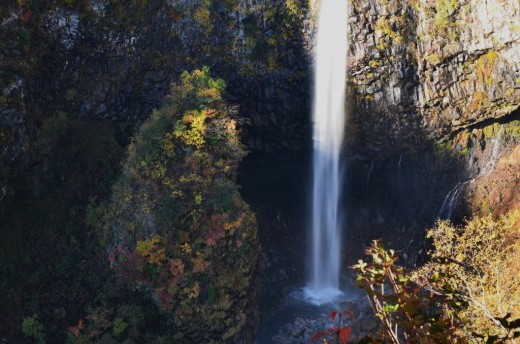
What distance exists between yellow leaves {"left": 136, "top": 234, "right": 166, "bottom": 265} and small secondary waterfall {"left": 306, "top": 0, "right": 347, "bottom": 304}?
30.7 ft

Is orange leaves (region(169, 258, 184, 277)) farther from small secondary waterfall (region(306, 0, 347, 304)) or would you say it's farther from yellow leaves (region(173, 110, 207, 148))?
small secondary waterfall (region(306, 0, 347, 304))

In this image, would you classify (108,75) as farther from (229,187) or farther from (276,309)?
(276,309)

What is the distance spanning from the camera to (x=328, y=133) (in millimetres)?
22422

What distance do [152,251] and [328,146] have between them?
10.6m

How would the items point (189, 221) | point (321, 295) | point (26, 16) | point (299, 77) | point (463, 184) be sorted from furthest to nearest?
point (321, 295) < point (299, 77) < point (463, 184) < point (26, 16) < point (189, 221)

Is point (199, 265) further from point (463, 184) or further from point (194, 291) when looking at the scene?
point (463, 184)

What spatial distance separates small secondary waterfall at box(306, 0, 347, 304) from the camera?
20.5 meters

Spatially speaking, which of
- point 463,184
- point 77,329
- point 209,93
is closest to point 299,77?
point 209,93

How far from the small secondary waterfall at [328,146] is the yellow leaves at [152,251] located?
30.7ft

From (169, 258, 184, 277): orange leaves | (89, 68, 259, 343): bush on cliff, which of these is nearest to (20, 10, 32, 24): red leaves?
(89, 68, 259, 343): bush on cliff

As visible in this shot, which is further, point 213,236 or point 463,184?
point 463,184

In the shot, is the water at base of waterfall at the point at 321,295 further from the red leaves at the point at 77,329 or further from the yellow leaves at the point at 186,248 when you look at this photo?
the red leaves at the point at 77,329

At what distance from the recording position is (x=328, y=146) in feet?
74.8

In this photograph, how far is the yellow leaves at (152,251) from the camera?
16297 mm
